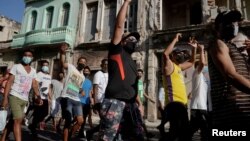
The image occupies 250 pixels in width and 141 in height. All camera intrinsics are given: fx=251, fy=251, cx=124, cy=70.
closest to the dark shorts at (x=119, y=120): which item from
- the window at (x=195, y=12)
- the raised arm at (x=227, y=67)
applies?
the raised arm at (x=227, y=67)

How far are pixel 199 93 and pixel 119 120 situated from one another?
2.43 meters

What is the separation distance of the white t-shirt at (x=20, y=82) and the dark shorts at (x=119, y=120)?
2.41 m

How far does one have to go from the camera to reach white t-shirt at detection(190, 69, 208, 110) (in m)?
4.74

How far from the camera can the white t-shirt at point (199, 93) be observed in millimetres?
4741

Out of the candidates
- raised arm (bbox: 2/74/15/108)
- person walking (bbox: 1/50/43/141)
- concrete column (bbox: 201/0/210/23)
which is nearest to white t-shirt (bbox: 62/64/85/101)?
person walking (bbox: 1/50/43/141)

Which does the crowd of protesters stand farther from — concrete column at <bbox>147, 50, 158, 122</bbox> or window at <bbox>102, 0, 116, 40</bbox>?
window at <bbox>102, 0, 116, 40</bbox>

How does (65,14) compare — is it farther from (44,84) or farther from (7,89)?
(7,89)

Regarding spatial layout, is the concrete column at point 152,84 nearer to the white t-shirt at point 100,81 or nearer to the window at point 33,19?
the white t-shirt at point 100,81

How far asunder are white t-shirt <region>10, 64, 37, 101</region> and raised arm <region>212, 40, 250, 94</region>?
12.5ft

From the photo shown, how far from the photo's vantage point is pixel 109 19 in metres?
16.0

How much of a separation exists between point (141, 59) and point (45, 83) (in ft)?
21.1

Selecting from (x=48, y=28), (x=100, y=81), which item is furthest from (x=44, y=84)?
(x=48, y=28)

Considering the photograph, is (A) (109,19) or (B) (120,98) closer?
(B) (120,98)

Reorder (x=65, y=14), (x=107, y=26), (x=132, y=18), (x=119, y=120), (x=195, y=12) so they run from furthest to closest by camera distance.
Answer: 1. (x=65, y=14)
2. (x=107, y=26)
3. (x=132, y=18)
4. (x=195, y=12)
5. (x=119, y=120)
